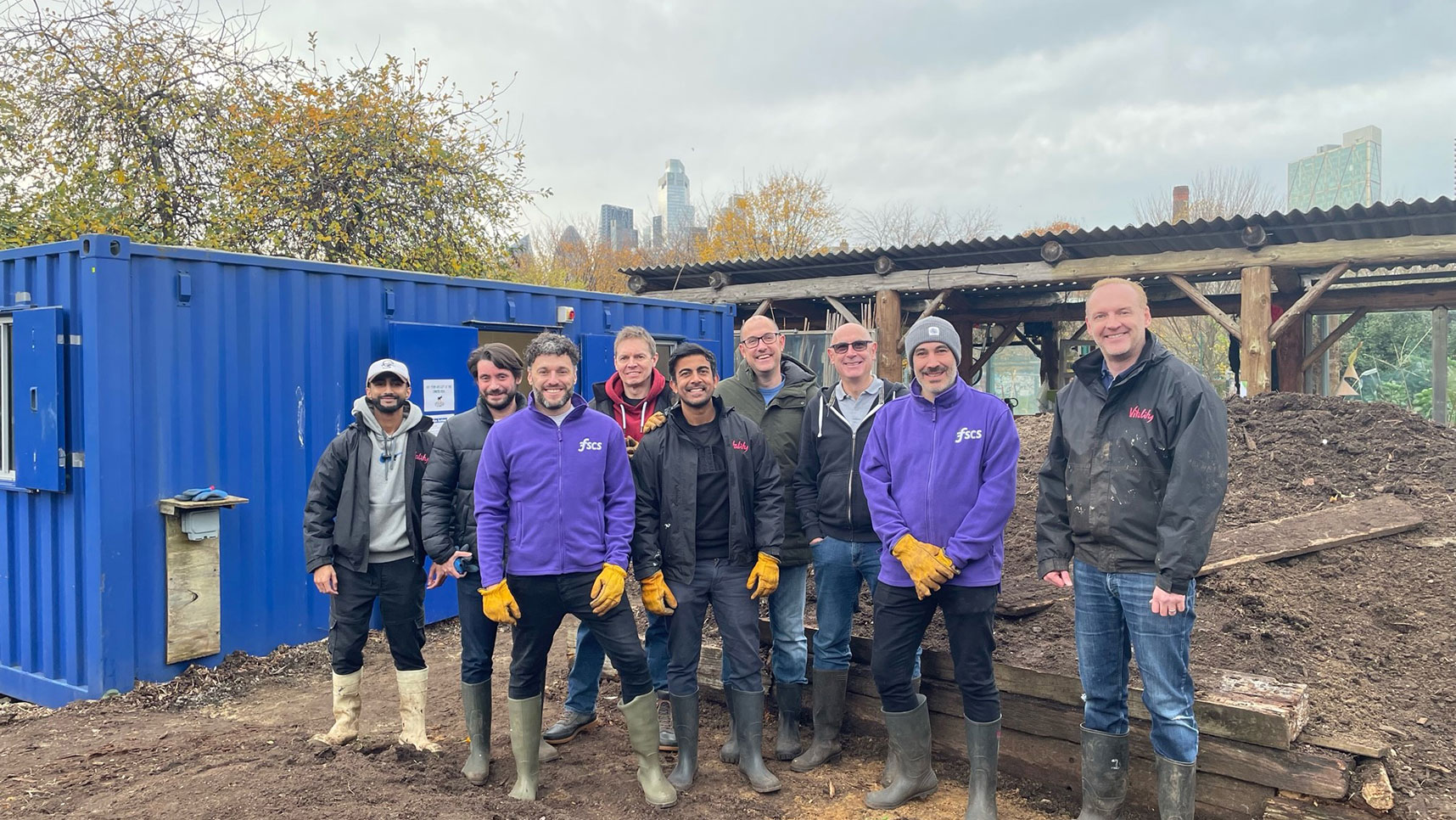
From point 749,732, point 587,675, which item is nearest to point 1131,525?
point 749,732

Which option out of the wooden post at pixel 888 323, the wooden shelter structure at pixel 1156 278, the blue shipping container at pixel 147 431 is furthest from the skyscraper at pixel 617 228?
the blue shipping container at pixel 147 431

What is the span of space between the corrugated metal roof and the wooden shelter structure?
17 millimetres

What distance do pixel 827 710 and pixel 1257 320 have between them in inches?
300

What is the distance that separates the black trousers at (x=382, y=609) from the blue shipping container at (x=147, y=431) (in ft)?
5.23

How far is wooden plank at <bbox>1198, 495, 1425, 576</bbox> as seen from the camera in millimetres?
5129

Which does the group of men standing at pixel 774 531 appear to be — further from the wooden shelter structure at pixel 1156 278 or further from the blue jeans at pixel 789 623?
the wooden shelter structure at pixel 1156 278

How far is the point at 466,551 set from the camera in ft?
12.8

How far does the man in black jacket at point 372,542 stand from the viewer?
402cm

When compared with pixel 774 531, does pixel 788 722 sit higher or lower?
lower

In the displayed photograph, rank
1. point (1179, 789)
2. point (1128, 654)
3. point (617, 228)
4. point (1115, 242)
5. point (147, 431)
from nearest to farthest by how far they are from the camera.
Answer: point (1179, 789) < point (1128, 654) < point (147, 431) < point (1115, 242) < point (617, 228)

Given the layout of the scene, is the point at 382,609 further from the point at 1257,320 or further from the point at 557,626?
the point at 1257,320

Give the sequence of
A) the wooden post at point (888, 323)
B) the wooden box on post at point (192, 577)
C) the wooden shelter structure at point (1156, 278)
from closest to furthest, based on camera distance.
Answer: the wooden box on post at point (192, 577) → the wooden shelter structure at point (1156, 278) → the wooden post at point (888, 323)

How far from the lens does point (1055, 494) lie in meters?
3.36

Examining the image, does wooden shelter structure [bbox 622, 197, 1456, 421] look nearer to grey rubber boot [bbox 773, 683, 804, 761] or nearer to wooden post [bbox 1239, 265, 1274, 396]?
wooden post [bbox 1239, 265, 1274, 396]
